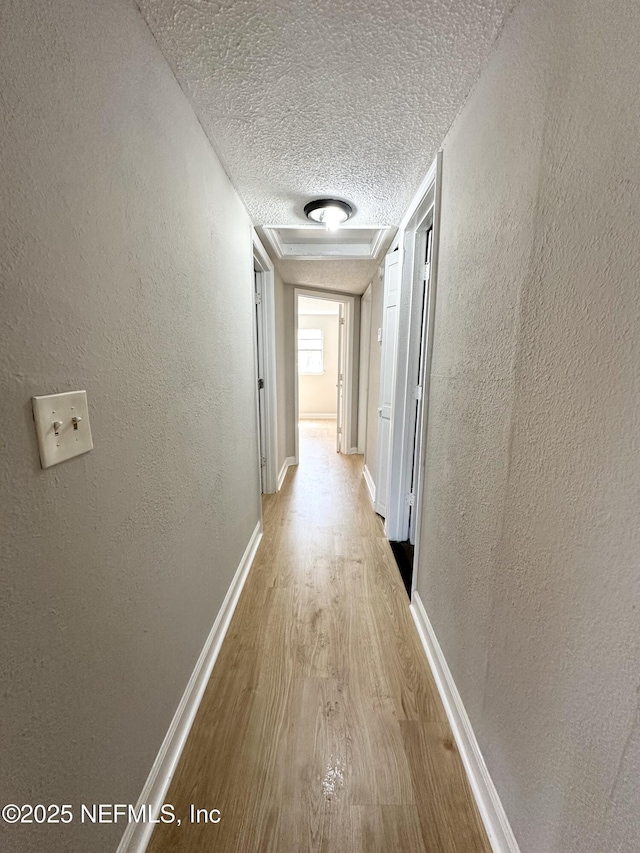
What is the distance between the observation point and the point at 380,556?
2.15 meters

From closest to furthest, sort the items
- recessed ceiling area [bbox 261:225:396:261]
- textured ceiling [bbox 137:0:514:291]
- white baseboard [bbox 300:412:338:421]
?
textured ceiling [bbox 137:0:514:291] → recessed ceiling area [bbox 261:225:396:261] → white baseboard [bbox 300:412:338:421]

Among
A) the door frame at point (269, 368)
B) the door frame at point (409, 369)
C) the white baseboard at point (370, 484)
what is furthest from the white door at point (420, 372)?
the door frame at point (269, 368)

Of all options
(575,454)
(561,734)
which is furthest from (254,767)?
(575,454)

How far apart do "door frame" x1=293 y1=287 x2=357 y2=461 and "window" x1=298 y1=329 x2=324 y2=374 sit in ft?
7.32

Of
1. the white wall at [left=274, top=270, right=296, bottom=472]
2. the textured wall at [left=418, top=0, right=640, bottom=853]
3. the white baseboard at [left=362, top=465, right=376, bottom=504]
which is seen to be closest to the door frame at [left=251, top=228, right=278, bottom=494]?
the white wall at [left=274, top=270, right=296, bottom=472]

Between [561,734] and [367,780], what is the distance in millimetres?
687

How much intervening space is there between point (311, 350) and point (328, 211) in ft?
15.3

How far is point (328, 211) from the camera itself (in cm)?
183

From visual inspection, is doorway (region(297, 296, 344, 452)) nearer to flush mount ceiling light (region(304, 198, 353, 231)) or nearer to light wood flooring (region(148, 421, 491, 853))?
flush mount ceiling light (region(304, 198, 353, 231))

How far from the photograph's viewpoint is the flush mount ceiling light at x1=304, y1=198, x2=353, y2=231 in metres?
1.78

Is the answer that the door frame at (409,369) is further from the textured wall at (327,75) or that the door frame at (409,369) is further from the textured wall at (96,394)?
the textured wall at (96,394)

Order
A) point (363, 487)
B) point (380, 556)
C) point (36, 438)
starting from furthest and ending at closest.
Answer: point (363, 487) < point (380, 556) < point (36, 438)

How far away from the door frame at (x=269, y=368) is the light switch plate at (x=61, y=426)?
2.28 m

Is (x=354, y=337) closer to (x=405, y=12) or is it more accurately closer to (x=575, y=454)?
(x=405, y=12)
